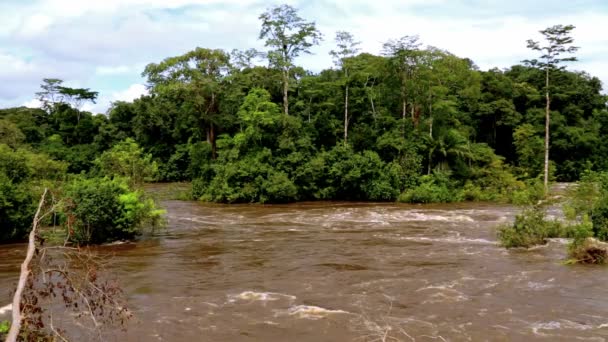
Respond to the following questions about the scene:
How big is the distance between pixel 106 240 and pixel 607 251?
49.8 ft

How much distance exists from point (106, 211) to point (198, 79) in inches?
712

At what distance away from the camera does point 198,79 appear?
111 ft

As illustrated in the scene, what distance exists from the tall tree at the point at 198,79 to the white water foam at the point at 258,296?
2359 centimetres

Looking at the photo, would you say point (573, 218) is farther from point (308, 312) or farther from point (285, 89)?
point (285, 89)

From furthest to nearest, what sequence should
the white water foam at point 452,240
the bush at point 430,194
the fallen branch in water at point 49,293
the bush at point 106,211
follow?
1. the bush at point 430,194
2. the white water foam at point 452,240
3. the bush at point 106,211
4. the fallen branch in water at point 49,293

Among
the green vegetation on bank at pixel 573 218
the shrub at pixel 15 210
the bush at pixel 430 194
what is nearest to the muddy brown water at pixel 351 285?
the green vegetation on bank at pixel 573 218

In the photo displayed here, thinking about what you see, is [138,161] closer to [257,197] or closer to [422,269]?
[257,197]

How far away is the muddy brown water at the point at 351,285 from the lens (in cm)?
945

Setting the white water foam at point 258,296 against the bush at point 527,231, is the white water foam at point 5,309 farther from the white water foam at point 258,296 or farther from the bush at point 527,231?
the bush at point 527,231

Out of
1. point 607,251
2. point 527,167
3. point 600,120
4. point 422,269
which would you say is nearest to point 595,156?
point 600,120

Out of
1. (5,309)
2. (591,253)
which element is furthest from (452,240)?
(5,309)

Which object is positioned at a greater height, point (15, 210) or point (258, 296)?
point (15, 210)

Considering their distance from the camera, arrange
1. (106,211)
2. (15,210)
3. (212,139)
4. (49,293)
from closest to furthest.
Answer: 1. (49,293)
2. (106,211)
3. (15,210)
4. (212,139)

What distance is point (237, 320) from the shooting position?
1003 cm
